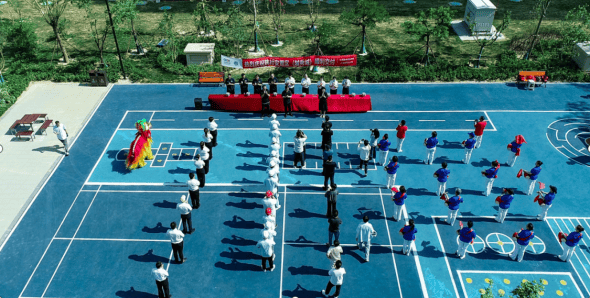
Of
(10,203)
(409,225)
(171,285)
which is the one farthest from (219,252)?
(10,203)

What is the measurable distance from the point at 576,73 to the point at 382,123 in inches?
649

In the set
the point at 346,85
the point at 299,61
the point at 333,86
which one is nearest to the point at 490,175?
the point at 346,85

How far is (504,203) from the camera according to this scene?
20531 millimetres

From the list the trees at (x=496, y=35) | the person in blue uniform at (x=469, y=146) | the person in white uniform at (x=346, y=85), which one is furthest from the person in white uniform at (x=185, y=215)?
the trees at (x=496, y=35)

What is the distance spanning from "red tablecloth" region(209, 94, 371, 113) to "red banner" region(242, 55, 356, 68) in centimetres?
456

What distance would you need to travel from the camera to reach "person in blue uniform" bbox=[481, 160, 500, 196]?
72.0 feet

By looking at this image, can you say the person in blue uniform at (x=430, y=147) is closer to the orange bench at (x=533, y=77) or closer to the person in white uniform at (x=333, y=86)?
the person in white uniform at (x=333, y=86)

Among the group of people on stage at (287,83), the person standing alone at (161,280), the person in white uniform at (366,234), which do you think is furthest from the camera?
the group of people on stage at (287,83)

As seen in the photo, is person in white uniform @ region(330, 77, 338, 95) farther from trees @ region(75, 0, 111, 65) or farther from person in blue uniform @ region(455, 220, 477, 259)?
trees @ region(75, 0, 111, 65)

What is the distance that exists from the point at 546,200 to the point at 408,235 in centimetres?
680

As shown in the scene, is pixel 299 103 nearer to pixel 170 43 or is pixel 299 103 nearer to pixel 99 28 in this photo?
pixel 170 43

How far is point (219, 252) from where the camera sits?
2020cm

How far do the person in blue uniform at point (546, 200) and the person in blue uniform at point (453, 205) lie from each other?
3.68 meters

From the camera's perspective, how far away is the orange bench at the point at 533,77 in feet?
110
